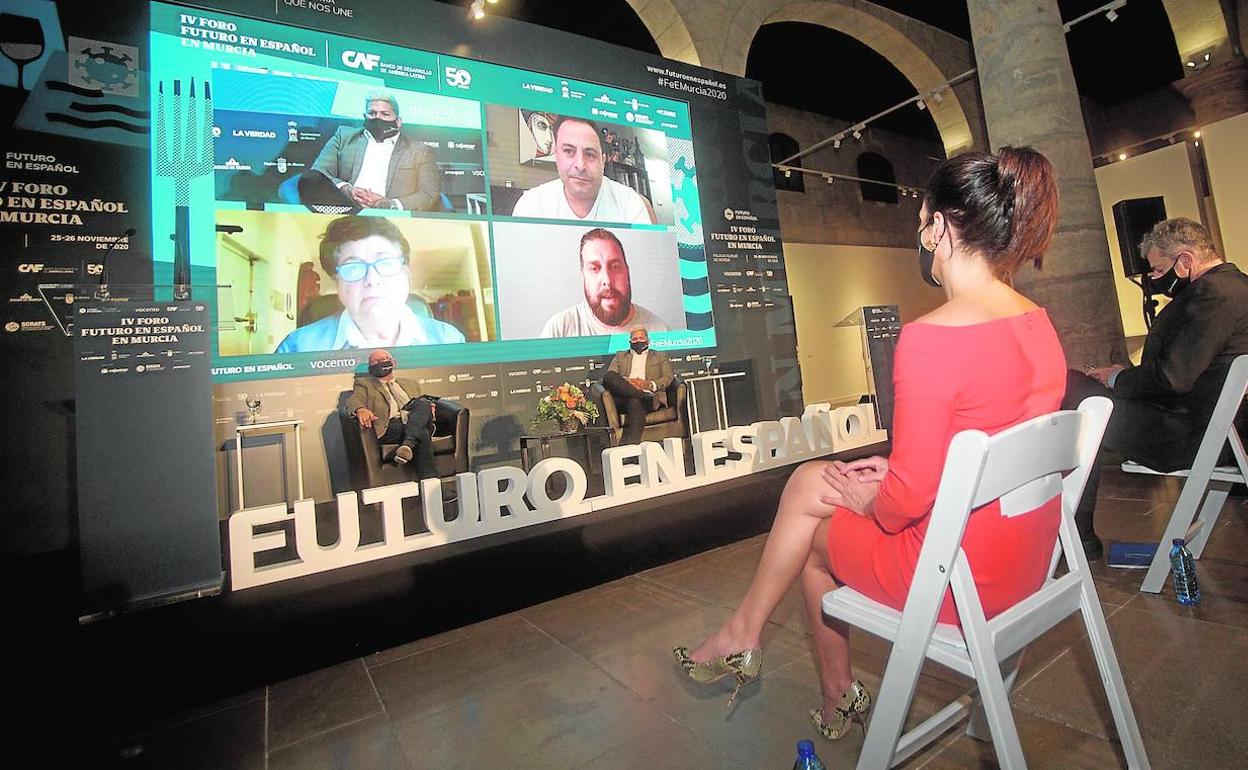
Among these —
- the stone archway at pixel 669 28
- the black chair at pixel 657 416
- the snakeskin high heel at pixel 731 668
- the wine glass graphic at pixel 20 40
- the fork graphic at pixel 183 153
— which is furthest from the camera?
the stone archway at pixel 669 28

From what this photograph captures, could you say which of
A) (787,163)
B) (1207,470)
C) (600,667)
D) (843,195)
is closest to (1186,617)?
(1207,470)

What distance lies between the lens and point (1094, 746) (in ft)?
4.17

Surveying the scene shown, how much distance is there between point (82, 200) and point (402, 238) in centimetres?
193

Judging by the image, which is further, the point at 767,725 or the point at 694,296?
the point at 694,296

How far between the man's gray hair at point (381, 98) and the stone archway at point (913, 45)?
4.93m

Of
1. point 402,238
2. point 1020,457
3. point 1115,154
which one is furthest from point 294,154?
point 1115,154

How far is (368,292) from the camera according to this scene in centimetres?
448

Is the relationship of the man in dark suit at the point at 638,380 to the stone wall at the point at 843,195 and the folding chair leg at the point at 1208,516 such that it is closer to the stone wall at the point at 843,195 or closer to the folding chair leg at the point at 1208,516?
the folding chair leg at the point at 1208,516

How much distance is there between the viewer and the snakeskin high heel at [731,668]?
4.91ft

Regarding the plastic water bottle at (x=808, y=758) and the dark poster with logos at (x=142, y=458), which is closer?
the plastic water bottle at (x=808, y=758)

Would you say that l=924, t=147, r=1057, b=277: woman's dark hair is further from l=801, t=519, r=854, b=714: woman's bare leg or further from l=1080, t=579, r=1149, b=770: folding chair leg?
l=801, t=519, r=854, b=714: woman's bare leg

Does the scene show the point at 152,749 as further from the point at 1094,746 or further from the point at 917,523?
the point at 1094,746

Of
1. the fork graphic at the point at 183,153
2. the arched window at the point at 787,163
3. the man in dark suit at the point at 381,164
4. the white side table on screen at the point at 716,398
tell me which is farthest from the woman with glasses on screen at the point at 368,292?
the arched window at the point at 787,163

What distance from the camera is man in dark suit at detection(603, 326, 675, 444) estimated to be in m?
4.53
